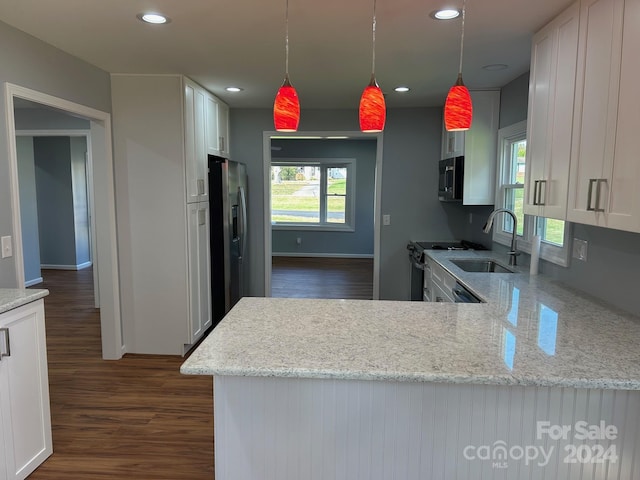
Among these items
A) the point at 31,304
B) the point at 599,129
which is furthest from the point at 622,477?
the point at 31,304

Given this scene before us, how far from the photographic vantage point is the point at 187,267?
3.70 meters

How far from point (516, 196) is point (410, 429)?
2.75 m

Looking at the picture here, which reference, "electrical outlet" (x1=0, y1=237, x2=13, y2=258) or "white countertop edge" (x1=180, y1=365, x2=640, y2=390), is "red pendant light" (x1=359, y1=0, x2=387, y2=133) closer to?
"white countertop edge" (x1=180, y1=365, x2=640, y2=390)

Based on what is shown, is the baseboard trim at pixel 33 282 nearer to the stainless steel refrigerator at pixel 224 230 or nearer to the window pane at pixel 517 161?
the stainless steel refrigerator at pixel 224 230

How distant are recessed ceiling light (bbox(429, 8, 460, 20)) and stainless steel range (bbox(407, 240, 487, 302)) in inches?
90.5

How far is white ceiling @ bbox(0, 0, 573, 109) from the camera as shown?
2146 mm

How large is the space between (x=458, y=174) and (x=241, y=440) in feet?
10.4

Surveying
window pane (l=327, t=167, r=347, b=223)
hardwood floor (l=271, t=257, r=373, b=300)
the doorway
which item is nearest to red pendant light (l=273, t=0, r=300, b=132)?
hardwood floor (l=271, t=257, r=373, b=300)

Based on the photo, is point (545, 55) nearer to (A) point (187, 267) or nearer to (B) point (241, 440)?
(B) point (241, 440)

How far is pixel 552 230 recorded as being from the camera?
9.52 ft

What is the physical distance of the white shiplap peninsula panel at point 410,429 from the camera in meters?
1.45

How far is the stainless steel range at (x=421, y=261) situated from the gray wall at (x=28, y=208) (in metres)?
5.38

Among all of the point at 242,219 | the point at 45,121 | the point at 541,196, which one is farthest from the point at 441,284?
the point at 45,121

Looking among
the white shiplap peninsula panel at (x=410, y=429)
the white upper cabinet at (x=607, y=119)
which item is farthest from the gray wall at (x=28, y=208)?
the white upper cabinet at (x=607, y=119)
